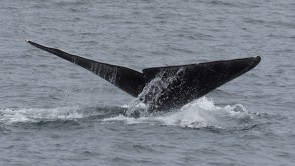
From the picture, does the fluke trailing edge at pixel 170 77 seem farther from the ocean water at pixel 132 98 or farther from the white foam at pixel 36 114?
the white foam at pixel 36 114

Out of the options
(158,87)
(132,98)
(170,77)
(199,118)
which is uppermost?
(170,77)

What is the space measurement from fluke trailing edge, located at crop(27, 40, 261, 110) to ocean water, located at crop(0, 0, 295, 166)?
3.19ft

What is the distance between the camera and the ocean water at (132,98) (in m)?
17.8

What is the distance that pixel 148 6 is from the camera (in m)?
45.4

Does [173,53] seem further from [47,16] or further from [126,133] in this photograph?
[126,133]

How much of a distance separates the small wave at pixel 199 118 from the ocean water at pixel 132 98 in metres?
0.03

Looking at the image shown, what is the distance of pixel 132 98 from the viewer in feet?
77.8

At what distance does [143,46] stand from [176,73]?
1669 centimetres

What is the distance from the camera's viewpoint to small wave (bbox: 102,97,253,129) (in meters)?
19.7

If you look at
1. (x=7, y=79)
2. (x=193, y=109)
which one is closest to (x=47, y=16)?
(x=7, y=79)

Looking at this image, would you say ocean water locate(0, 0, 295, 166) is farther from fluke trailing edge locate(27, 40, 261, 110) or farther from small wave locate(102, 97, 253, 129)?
fluke trailing edge locate(27, 40, 261, 110)

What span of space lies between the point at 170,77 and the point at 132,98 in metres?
5.98

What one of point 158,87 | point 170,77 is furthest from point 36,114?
point 170,77

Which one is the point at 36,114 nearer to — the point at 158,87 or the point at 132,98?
the point at 132,98
